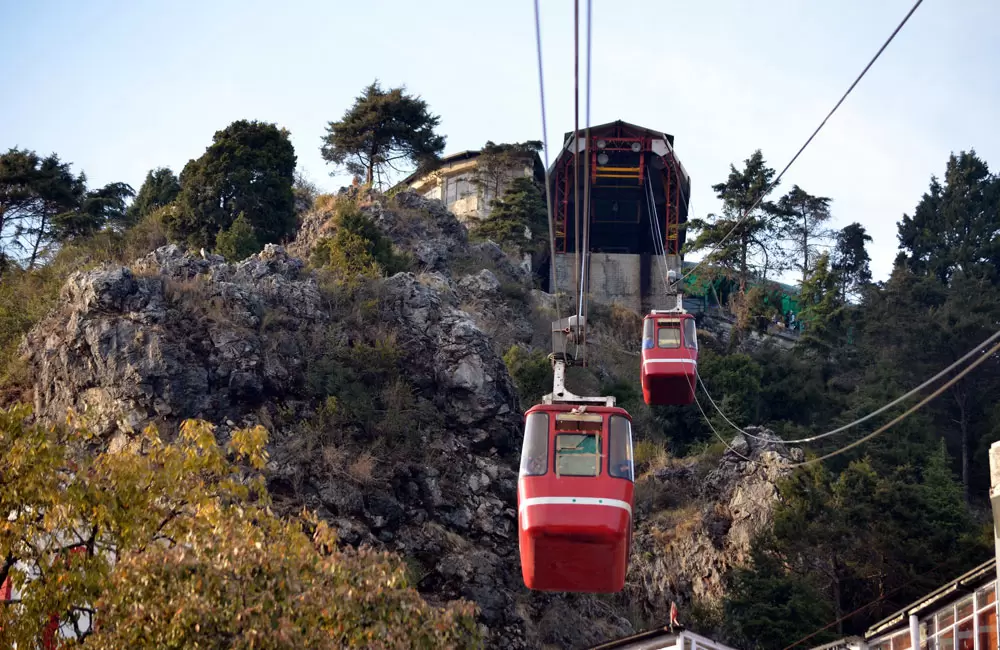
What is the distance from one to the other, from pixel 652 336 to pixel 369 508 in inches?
343

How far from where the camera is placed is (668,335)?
27141mm

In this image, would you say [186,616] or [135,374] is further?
[135,374]

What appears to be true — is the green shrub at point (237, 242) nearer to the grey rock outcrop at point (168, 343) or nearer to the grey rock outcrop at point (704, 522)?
the grey rock outcrop at point (168, 343)

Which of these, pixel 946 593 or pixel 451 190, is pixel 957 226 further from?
pixel 946 593

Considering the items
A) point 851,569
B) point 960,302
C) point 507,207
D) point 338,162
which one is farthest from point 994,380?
point 338,162

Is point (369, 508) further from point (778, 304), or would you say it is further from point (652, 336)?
point (778, 304)

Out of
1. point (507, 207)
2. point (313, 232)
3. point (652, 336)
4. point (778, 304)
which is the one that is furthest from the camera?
point (507, 207)

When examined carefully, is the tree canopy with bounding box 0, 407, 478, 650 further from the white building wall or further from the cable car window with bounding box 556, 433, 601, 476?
the white building wall

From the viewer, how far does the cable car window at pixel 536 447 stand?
1767cm

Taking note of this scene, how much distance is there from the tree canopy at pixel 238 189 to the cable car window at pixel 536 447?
87.0ft

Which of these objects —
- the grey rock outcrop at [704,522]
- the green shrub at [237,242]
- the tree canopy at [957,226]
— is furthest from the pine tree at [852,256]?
the green shrub at [237,242]

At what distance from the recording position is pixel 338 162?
52.8m

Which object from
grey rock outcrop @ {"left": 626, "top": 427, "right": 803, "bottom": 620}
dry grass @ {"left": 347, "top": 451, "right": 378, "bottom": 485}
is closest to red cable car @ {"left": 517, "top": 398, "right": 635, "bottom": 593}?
dry grass @ {"left": 347, "top": 451, "right": 378, "bottom": 485}

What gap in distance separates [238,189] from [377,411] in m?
14.7
